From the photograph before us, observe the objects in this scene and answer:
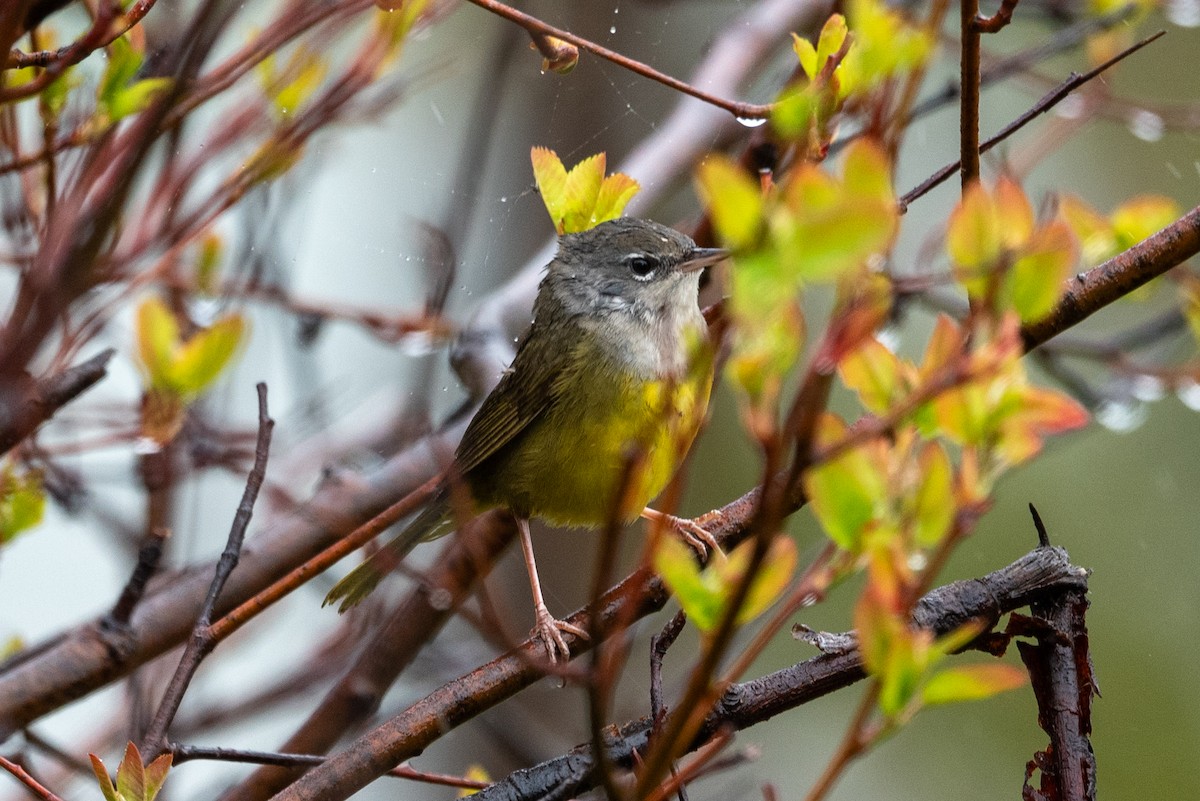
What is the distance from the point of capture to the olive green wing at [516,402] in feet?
9.63

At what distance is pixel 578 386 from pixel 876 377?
197cm

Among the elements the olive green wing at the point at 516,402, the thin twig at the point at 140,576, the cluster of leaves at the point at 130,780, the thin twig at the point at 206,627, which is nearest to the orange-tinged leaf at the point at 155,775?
the cluster of leaves at the point at 130,780

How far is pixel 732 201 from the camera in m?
0.75

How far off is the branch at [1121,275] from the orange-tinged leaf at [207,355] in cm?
137

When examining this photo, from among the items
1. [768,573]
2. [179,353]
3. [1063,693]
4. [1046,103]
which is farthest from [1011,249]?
[179,353]

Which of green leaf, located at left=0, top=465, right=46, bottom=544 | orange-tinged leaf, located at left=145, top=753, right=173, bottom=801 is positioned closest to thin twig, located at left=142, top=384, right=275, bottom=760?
orange-tinged leaf, located at left=145, top=753, right=173, bottom=801

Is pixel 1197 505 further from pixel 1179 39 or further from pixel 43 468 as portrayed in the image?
pixel 43 468

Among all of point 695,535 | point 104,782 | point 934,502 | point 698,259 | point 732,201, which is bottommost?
point 104,782

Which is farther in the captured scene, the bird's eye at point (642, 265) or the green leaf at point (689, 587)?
the bird's eye at point (642, 265)

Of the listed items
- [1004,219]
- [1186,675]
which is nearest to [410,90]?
[1004,219]

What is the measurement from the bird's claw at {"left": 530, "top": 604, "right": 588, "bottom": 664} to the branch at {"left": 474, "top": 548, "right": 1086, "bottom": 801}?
2.30ft

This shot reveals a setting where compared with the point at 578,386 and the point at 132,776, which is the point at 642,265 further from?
the point at 132,776

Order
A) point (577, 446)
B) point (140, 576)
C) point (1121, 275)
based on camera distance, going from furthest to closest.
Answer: point (577, 446) → point (140, 576) → point (1121, 275)

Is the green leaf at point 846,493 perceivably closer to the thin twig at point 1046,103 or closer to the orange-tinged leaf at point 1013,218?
the orange-tinged leaf at point 1013,218
